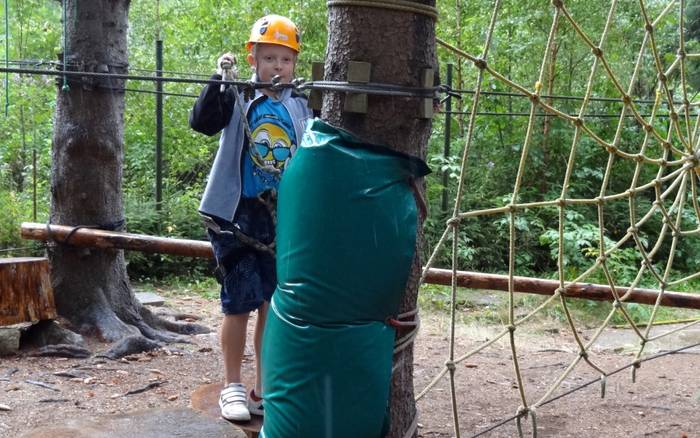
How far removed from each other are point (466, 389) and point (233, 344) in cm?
153

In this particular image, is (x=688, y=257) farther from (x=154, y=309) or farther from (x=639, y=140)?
(x=154, y=309)

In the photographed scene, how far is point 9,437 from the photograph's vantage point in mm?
3289

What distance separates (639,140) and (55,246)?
20.6 feet

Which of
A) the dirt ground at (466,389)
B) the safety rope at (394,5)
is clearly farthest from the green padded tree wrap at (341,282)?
the dirt ground at (466,389)

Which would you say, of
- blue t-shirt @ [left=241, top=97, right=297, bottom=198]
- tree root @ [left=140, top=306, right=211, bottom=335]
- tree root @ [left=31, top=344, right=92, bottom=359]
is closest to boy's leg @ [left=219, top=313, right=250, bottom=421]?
blue t-shirt @ [left=241, top=97, right=297, bottom=198]

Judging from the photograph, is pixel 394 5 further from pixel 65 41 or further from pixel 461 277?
pixel 65 41

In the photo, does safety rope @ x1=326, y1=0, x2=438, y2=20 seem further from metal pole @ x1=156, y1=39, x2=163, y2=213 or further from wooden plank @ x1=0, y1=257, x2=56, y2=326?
metal pole @ x1=156, y1=39, x2=163, y2=213

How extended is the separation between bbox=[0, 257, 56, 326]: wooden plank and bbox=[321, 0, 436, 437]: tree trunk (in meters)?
2.87

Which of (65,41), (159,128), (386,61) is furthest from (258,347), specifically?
(159,128)

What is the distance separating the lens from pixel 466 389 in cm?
427

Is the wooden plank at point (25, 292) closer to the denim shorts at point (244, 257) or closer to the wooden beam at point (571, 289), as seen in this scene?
the denim shorts at point (244, 257)

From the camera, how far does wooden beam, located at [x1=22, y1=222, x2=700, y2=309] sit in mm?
3936

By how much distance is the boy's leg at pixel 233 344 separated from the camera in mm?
3180

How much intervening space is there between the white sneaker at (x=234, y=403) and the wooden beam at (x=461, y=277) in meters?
1.19
